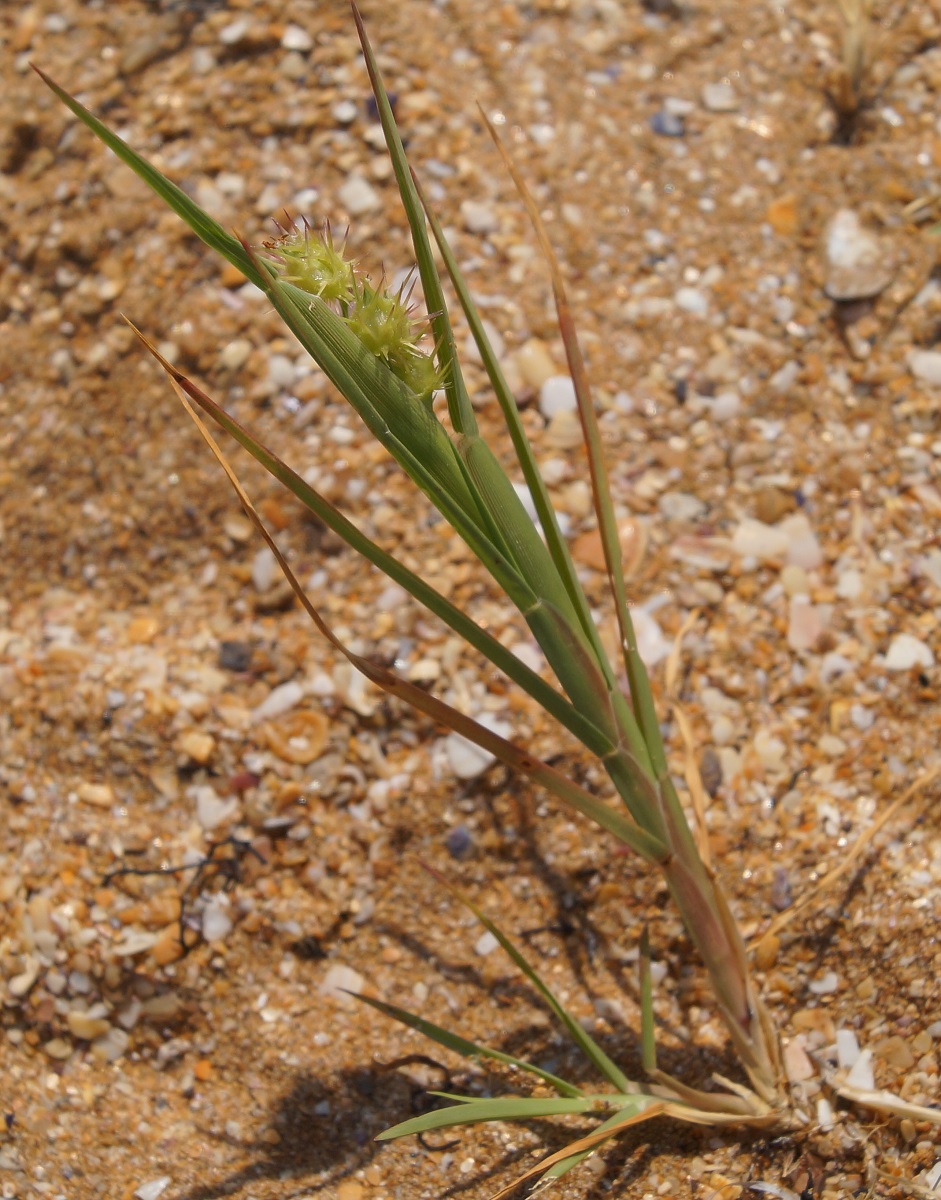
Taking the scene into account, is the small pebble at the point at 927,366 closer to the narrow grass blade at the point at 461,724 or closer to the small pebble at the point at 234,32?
the narrow grass blade at the point at 461,724

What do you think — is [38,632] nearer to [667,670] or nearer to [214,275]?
[214,275]

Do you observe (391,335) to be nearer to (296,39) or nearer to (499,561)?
(499,561)

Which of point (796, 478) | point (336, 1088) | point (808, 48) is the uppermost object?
point (808, 48)

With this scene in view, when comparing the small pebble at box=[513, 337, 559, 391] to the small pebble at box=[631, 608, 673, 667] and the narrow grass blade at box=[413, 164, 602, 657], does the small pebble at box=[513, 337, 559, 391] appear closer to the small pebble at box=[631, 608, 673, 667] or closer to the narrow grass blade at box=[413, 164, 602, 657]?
the small pebble at box=[631, 608, 673, 667]

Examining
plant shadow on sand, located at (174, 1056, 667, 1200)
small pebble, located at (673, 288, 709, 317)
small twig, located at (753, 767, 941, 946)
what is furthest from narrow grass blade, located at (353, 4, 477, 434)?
small pebble, located at (673, 288, 709, 317)

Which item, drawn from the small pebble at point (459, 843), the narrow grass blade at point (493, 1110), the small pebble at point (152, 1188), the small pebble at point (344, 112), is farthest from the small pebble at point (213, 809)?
the small pebble at point (344, 112)

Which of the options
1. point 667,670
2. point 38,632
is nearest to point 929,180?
point 667,670

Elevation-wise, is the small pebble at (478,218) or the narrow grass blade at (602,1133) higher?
the small pebble at (478,218)
